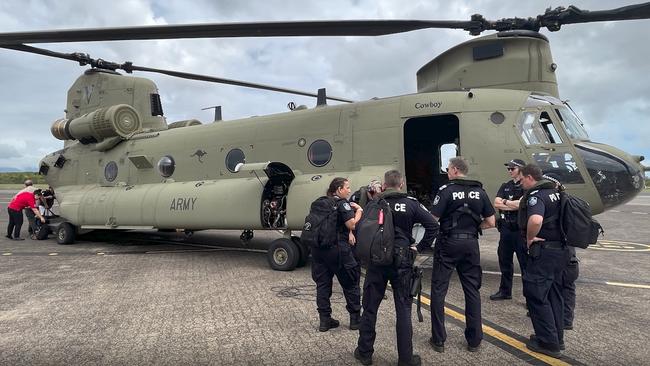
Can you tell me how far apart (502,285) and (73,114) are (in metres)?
14.1

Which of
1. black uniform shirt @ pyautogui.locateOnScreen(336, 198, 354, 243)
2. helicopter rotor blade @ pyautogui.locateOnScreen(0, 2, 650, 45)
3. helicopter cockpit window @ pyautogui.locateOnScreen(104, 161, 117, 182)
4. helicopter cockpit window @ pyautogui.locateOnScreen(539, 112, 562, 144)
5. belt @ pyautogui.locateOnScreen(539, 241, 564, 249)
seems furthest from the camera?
helicopter cockpit window @ pyautogui.locateOnScreen(104, 161, 117, 182)

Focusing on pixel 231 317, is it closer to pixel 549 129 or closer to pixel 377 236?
pixel 377 236

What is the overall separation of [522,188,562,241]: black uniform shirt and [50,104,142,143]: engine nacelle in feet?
38.4

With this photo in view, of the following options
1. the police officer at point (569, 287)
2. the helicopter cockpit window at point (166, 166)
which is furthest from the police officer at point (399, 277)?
the helicopter cockpit window at point (166, 166)

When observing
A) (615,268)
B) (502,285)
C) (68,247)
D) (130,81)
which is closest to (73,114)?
(130,81)

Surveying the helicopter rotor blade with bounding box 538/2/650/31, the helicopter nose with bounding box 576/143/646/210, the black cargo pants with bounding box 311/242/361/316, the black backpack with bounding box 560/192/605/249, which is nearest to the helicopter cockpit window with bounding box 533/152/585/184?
the helicopter nose with bounding box 576/143/646/210

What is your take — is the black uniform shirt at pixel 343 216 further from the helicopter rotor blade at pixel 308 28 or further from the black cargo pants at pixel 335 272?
the helicopter rotor blade at pixel 308 28

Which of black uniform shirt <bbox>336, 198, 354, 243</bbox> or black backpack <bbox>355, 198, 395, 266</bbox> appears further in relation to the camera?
black uniform shirt <bbox>336, 198, 354, 243</bbox>

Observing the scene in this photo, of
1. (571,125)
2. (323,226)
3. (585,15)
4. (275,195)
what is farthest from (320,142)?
(585,15)

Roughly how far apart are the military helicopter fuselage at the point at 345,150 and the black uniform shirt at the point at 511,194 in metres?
1.16

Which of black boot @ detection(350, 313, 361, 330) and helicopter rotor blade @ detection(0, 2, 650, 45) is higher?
helicopter rotor blade @ detection(0, 2, 650, 45)

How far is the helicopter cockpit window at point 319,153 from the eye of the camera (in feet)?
29.2

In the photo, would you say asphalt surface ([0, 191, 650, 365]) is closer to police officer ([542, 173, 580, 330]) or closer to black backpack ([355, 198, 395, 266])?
police officer ([542, 173, 580, 330])

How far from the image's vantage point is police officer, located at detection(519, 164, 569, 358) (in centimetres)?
423
